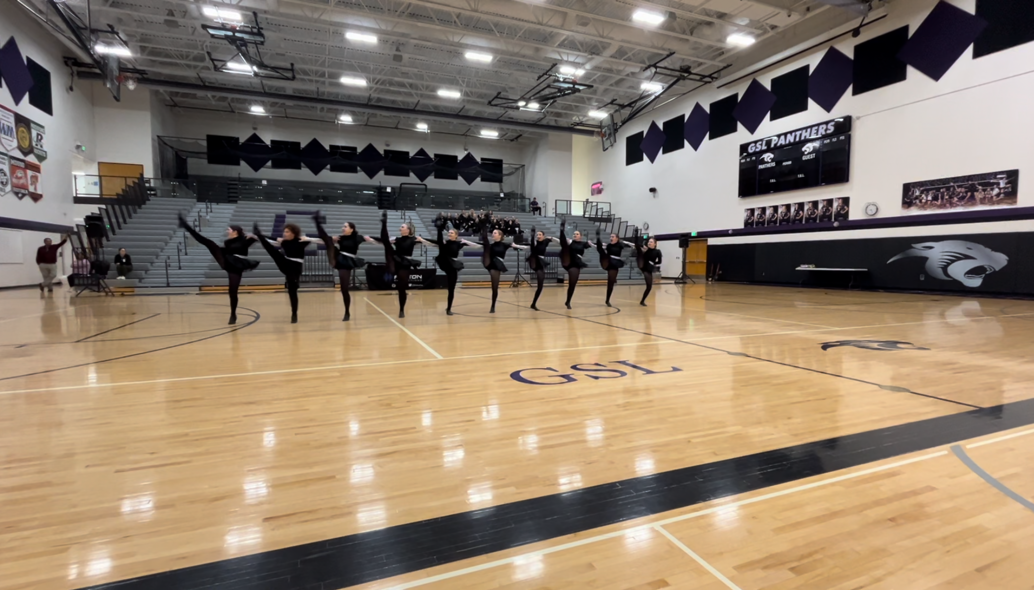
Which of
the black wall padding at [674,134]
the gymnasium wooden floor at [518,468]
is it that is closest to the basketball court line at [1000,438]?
the gymnasium wooden floor at [518,468]

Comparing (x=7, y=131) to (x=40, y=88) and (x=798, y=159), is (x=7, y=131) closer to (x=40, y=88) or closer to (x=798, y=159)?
(x=40, y=88)

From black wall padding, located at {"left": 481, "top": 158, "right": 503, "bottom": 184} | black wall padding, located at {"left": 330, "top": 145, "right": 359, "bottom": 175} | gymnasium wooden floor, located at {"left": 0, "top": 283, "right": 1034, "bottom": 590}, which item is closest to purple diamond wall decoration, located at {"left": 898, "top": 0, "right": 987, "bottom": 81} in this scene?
gymnasium wooden floor, located at {"left": 0, "top": 283, "right": 1034, "bottom": 590}

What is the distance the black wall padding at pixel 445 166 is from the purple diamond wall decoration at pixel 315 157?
5.93m

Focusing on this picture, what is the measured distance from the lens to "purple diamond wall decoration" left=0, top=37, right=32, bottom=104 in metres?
14.1

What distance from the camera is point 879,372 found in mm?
4199

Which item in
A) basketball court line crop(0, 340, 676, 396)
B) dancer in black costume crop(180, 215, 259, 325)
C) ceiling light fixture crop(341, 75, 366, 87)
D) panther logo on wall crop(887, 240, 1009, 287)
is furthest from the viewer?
ceiling light fixture crop(341, 75, 366, 87)

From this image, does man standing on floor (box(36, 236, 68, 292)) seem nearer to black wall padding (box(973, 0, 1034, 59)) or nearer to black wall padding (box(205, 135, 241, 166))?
black wall padding (box(205, 135, 241, 166))

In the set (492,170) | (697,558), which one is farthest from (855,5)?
(492,170)

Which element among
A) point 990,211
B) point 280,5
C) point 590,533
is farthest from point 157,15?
point 990,211

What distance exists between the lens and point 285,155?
83.0 feet

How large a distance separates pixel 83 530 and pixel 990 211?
662 inches

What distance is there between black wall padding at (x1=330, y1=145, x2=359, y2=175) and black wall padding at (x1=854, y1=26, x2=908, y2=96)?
74.2 feet

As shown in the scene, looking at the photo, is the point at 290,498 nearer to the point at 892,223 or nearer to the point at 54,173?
the point at 892,223

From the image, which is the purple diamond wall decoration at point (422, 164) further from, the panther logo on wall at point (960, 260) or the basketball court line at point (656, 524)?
the basketball court line at point (656, 524)
